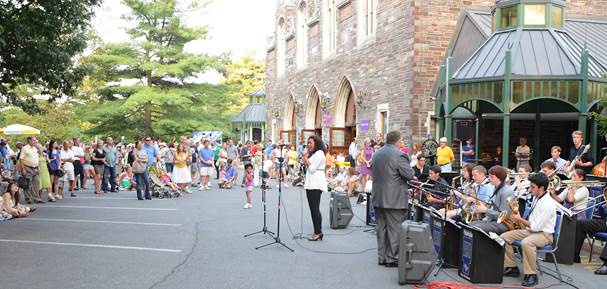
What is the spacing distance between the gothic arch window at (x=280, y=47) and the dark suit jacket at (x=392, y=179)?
30844mm

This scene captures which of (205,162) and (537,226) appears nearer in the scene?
(537,226)

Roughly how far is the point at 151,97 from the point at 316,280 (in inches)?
1173

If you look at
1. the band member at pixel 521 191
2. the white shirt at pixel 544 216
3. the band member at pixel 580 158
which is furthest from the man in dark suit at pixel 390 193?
the band member at pixel 580 158

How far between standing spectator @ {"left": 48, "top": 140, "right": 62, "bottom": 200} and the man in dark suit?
1200 centimetres

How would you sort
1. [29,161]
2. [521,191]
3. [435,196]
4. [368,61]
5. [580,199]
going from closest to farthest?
[580,199]
[521,191]
[435,196]
[29,161]
[368,61]

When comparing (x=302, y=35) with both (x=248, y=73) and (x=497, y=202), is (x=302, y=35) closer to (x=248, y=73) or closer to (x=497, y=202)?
(x=497, y=202)

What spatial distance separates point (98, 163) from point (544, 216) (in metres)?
14.9

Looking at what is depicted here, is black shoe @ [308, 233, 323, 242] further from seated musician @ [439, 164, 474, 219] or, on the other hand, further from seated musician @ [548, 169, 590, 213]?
seated musician @ [548, 169, 590, 213]

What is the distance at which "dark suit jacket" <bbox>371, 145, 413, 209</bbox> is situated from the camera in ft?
25.0

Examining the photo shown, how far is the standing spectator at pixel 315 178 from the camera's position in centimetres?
937

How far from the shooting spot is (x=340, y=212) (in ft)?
36.3

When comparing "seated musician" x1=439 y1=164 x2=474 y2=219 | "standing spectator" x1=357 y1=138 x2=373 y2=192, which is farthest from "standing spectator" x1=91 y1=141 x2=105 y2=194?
"seated musician" x1=439 y1=164 x2=474 y2=219

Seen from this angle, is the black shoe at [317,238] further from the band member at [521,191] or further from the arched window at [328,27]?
the arched window at [328,27]

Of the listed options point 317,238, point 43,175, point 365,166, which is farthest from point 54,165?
point 317,238
